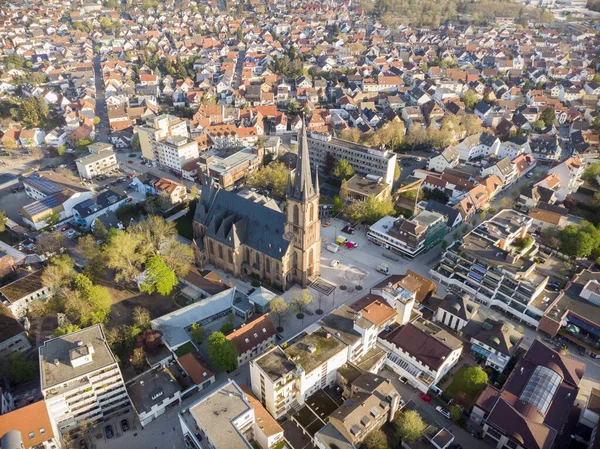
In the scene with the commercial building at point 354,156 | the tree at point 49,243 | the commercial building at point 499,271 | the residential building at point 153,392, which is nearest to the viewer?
the residential building at point 153,392

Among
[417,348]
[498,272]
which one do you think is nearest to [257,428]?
[417,348]

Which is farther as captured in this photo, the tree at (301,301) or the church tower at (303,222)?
the tree at (301,301)

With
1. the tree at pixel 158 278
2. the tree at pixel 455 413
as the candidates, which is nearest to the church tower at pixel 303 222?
the tree at pixel 158 278

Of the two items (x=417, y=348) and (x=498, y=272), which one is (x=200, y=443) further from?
(x=498, y=272)

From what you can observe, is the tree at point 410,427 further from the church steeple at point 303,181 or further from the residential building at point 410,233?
the residential building at point 410,233

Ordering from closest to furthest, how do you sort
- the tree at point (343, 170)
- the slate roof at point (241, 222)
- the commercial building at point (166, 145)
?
the slate roof at point (241, 222), the tree at point (343, 170), the commercial building at point (166, 145)

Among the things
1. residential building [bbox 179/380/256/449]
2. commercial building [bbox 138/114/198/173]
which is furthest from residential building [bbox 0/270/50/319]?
commercial building [bbox 138/114/198/173]

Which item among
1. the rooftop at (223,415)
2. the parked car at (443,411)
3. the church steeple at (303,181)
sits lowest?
the parked car at (443,411)

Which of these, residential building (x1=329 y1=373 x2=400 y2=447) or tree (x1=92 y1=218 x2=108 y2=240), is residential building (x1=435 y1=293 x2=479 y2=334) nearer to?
residential building (x1=329 y1=373 x2=400 y2=447)
